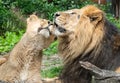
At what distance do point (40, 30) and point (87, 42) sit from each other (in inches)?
47.8

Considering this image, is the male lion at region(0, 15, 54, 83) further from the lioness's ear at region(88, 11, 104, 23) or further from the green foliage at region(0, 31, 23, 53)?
the green foliage at region(0, 31, 23, 53)

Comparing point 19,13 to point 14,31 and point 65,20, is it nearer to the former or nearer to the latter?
point 14,31

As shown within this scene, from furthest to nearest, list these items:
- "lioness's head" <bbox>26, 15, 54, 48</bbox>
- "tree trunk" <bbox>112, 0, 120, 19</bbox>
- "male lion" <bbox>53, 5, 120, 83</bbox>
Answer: "tree trunk" <bbox>112, 0, 120, 19</bbox> → "lioness's head" <bbox>26, 15, 54, 48</bbox> → "male lion" <bbox>53, 5, 120, 83</bbox>

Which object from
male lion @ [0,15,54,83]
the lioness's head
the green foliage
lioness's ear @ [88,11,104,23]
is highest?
lioness's ear @ [88,11,104,23]

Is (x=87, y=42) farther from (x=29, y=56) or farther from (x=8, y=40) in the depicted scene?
(x=8, y=40)

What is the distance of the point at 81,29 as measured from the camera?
15.5ft

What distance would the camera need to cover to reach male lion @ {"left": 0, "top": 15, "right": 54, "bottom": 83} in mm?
5613

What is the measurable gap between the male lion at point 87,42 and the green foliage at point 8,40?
5.08 m

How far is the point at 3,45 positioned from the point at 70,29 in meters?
5.50

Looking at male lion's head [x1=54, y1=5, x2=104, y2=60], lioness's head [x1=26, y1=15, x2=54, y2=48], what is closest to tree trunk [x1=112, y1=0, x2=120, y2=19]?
lioness's head [x1=26, y1=15, x2=54, y2=48]

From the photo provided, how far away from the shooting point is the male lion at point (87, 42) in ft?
15.3

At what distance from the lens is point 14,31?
36.9 feet

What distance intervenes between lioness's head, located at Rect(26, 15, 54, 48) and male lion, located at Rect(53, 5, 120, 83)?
2.56 feet

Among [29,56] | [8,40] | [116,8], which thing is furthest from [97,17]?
[116,8]
